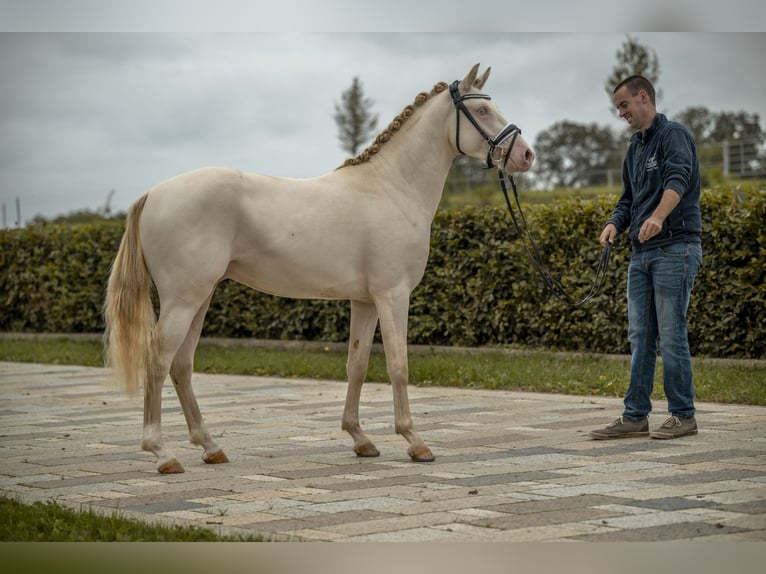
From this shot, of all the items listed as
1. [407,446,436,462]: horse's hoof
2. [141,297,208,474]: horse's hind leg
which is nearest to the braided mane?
[141,297,208,474]: horse's hind leg

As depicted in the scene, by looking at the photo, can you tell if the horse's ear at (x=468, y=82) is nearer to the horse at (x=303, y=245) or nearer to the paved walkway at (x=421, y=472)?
the horse at (x=303, y=245)

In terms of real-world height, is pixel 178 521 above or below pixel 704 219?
below

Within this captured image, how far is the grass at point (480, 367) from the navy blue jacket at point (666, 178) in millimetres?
2301

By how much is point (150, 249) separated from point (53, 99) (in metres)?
9.69

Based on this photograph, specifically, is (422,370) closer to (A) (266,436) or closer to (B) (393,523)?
(A) (266,436)

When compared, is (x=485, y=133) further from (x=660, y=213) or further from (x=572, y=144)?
(x=572, y=144)

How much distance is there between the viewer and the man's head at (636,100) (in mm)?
7184

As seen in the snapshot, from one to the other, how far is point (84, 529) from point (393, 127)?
3.62 m

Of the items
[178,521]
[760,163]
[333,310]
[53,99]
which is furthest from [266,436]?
[760,163]

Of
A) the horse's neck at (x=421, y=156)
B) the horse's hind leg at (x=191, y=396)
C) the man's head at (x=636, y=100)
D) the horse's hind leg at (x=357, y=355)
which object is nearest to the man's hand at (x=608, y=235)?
the man's head at (x=636, y=100)

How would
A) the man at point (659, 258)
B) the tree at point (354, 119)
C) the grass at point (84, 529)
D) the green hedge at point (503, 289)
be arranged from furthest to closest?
the tree at point (354, 119)
the green hedge at point (503, 289)
the man at point (659, 258)
the grass at point (84, 529)

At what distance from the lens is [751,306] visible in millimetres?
10930

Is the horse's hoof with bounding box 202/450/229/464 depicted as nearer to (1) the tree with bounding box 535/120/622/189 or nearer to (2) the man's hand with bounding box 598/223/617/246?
(2) the man's hand with bounding box 598/223/617/246

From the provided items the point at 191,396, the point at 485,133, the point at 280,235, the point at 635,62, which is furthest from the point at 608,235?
the point at 635,62
